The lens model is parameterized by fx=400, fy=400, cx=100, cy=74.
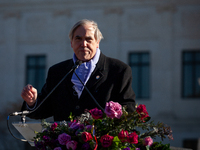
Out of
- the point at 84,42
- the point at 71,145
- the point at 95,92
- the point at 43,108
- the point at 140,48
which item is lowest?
the point at 71,145

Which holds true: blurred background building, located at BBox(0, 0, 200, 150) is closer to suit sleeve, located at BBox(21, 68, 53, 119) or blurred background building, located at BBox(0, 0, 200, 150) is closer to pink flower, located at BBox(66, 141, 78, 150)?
suit sleeve, located at BBox(21, 68, 53, 119)

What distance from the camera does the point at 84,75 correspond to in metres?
3.21

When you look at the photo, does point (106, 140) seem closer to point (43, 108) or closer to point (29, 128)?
point (29, 128)

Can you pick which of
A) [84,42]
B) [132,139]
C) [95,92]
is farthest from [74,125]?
[84,42]

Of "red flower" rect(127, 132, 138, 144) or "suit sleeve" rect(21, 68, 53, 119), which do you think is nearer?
"red flower" rect(127, 132, 138, 144)

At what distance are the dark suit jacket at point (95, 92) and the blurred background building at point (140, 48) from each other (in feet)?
42.8

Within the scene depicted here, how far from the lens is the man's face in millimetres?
3178

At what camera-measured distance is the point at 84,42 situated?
3.17 metres

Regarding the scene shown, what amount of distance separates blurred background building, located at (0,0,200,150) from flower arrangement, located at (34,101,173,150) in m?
13.9

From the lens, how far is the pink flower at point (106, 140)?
212 cm

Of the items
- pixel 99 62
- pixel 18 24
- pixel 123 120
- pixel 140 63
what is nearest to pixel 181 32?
pixel 140 63

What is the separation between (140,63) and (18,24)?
5.65m

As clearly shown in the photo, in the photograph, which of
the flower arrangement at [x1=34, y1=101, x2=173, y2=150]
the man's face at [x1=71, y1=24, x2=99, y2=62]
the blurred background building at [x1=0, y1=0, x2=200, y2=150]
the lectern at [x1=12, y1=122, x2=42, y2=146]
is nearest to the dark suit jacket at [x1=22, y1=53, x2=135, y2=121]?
the man's face at [x1=71, y1=24, x2=99, y2=62]

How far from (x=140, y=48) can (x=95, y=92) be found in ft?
44.8
